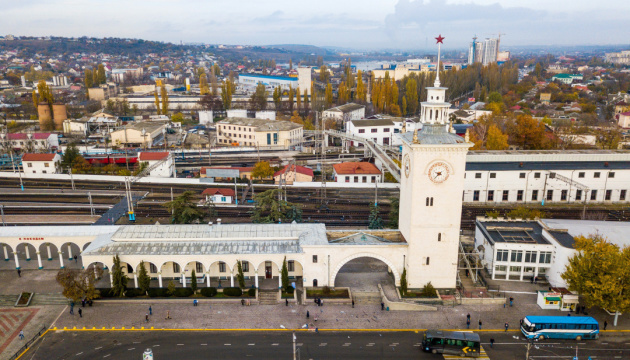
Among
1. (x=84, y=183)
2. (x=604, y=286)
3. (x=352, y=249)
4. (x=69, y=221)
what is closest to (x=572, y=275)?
(x=604, y=286)

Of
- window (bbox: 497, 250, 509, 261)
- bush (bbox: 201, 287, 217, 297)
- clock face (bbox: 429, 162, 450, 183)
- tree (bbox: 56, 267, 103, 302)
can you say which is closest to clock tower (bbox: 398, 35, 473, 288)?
clock face (bbox: 429, 162, 450, 183)

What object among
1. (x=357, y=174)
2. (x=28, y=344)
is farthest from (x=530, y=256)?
(x=28, y=344)

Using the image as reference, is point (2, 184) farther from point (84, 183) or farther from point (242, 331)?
point (242, 331)

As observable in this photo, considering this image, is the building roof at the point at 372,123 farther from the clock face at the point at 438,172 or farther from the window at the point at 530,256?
the clock face at the point at 438,172

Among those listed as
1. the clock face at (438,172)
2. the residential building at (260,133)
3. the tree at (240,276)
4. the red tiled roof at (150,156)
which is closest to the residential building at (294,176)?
the red tiled roof at (150,156)

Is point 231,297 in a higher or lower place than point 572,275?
lower

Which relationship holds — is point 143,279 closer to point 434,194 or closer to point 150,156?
point 434,194

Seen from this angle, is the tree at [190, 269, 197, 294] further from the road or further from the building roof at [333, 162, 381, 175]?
the building roof at [333, 162, 381, 175]
